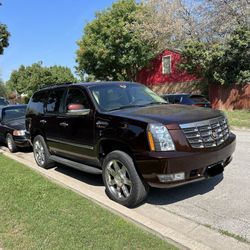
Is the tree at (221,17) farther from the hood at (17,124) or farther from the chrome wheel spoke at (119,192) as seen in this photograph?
the chrome wheel spoke at (119,192)

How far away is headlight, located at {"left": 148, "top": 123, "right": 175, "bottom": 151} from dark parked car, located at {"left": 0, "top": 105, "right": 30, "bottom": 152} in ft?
21.0

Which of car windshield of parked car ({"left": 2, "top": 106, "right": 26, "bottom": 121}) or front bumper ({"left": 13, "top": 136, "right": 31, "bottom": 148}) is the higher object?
car windshield of parked car ({"left": 2, "top": 106, "right": 26, "bottom": 121})

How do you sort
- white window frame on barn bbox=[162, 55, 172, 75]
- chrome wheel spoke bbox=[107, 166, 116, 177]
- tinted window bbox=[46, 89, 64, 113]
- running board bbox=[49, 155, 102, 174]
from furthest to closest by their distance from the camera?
white window frame on barn bbox=[162, 55, 172, 75] → tinted window bbox=[46, 89, 64, 113] → running board bbox=[49, 155, 102, 174] → chrome wheel spoke bbox=[107, 166, 116, 177]

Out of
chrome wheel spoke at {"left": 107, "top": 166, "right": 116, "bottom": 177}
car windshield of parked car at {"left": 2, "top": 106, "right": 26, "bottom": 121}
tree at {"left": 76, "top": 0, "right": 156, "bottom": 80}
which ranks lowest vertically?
chrome wheel spoke at {"left": 107, "top": 166, "right": 116, "bottom": 177}

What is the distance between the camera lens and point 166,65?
110ft

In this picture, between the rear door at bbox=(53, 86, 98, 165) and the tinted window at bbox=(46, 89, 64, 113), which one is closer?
the rear door at bbox=(53, 86, 98, 165)

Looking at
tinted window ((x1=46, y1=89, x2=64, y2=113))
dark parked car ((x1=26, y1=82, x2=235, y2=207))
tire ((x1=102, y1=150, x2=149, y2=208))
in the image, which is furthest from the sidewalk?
tinted window ((x1=46, y1=89, x2=64, y2=113))

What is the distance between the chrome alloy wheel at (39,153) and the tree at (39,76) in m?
41.3

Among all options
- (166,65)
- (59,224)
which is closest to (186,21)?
(166,65)

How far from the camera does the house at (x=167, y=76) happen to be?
30697 millimetres

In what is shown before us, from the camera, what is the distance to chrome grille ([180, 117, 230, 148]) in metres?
4.93

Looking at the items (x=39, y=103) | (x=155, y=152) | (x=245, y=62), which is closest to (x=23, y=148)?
(x=39, y=103)

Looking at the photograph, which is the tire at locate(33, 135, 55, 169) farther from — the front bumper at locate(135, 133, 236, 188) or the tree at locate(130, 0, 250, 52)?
the tree at locate(130, 0, 250, 52)

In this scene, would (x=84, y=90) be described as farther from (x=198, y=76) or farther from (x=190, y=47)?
(x=198, y=76)
